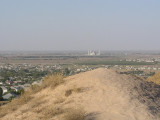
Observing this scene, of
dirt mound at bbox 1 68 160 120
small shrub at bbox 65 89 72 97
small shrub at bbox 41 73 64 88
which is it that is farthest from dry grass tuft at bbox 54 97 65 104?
small shrub at bbox 41 73 64 88

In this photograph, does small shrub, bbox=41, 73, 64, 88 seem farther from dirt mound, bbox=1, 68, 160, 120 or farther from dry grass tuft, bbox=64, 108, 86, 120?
dry grass tuft, bbox=64, 108, 86, 120

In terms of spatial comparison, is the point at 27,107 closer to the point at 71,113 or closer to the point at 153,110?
the point at 71,113

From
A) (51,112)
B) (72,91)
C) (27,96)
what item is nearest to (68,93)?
(72,91)

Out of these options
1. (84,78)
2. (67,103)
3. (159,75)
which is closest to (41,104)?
(67,103)

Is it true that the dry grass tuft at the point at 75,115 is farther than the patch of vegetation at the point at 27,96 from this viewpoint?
→ No

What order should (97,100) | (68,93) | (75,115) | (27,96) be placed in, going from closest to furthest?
(75,115) < (97,100) < (68,93) < (27,96)

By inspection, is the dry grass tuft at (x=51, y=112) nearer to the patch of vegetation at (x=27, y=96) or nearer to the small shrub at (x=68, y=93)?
the small shrub at (x=68, y=93)

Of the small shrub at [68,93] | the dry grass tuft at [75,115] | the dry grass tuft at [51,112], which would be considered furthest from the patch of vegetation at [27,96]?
the dry grass tuft at [75,115]

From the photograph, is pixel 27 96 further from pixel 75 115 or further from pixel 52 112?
pixel 75 115

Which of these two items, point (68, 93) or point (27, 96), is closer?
point (68, 93)
